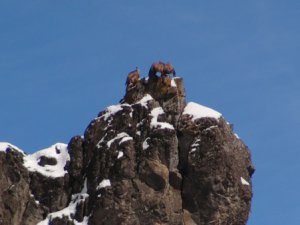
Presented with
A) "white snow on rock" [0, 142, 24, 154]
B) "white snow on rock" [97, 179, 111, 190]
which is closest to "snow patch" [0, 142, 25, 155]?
"white snow on rock" [0, 142, 24, 154]

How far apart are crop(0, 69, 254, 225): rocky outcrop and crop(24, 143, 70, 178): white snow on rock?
0.36 feet

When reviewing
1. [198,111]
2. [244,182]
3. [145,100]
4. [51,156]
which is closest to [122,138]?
[145,100]

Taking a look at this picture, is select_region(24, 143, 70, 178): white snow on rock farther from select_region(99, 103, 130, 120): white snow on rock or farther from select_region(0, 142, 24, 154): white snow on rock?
select_region(99, 103, 130, 120): white snow on rock

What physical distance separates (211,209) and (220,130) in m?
9.13

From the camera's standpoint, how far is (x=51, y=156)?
476 ft

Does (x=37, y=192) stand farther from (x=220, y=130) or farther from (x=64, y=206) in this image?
(x=220, y=130)

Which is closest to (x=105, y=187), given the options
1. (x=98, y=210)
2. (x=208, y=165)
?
(x=98, y=210)

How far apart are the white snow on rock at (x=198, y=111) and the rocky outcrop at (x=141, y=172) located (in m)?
0.11

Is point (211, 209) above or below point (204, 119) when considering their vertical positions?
below

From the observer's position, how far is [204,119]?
14162 centimetres

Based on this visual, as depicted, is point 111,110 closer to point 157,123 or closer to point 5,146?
point 157,123

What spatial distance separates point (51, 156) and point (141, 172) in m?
12.5

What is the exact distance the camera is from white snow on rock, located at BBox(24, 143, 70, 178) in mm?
143375

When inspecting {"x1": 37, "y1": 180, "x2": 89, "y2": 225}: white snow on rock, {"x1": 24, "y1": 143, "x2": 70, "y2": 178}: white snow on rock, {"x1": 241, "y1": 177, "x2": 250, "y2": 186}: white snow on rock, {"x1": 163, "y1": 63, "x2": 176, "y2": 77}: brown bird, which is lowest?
{"x1": 37, "y1": 180, "x2": 89, "y2": 225}: white snow on rock
